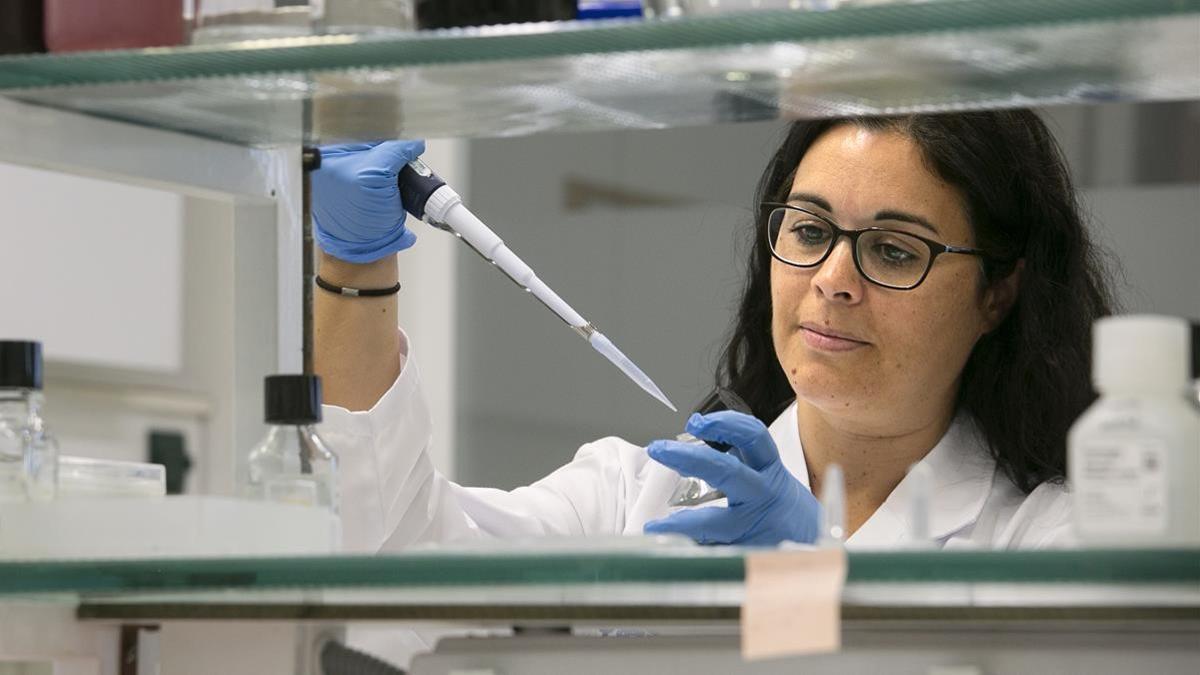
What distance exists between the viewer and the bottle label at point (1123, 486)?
0.87m

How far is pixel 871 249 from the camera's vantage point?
6.63 ft

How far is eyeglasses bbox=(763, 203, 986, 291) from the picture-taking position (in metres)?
2.01

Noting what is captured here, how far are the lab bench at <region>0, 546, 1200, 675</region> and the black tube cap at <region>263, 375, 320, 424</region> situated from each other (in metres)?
0.12

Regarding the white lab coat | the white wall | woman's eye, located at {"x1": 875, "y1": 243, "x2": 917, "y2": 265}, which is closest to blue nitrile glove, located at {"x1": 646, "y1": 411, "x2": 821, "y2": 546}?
the white lab coat

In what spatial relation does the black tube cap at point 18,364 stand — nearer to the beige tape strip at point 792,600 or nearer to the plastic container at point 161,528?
the plastic container at point 161,528

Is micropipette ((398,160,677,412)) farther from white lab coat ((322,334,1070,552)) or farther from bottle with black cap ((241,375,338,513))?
bottle with black cap ((241,375,338,513))

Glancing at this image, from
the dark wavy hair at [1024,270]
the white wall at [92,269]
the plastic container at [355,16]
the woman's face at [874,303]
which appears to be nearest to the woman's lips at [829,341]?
A: the woman's face at [874,303]

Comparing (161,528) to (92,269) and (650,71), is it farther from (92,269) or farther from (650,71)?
(92,269)

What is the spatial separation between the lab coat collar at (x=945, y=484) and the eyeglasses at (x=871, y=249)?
0.74ft

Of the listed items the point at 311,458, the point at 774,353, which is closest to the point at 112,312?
the point at 774,353

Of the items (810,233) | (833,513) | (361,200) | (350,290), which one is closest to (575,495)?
(810,233)

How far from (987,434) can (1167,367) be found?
123 cm

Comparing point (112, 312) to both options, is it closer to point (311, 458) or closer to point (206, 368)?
point (206, 368)

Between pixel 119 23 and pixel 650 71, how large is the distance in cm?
36
